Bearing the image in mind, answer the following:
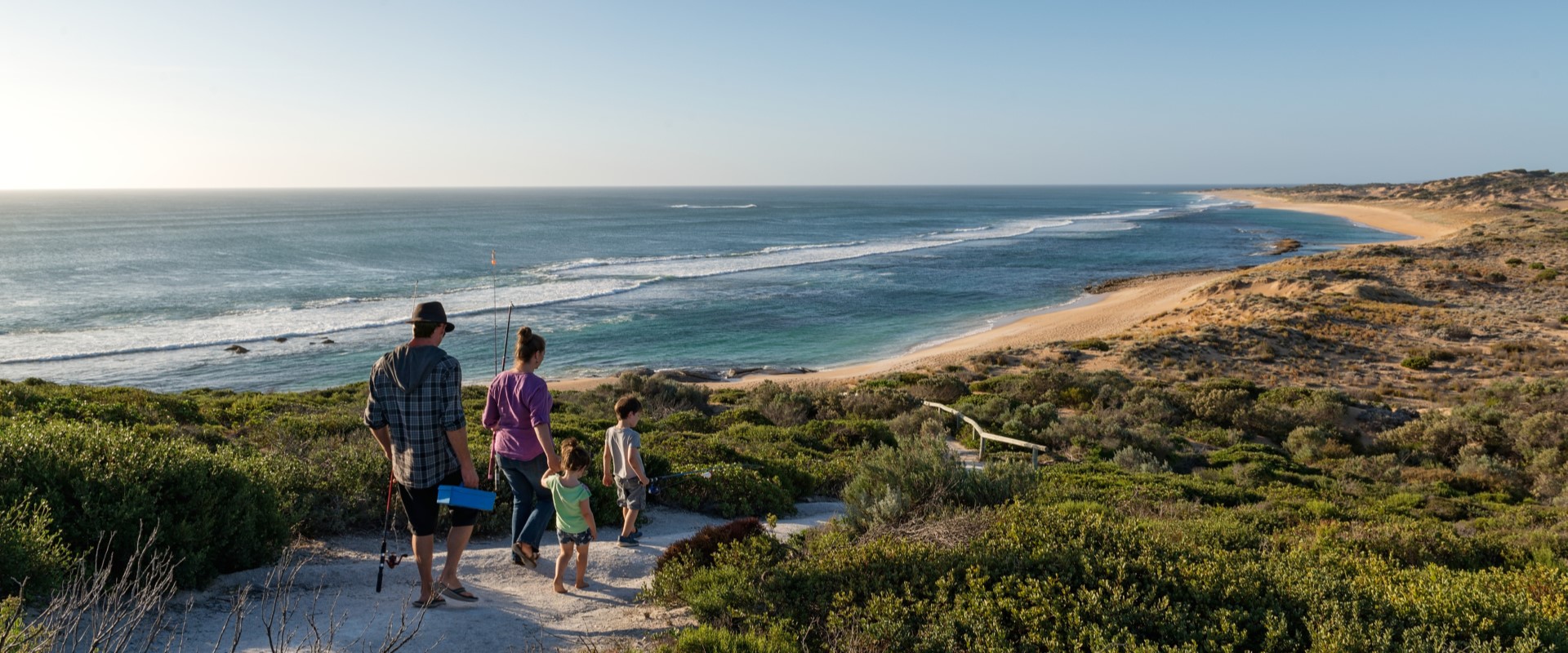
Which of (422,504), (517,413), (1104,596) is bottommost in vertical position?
(1104,596)

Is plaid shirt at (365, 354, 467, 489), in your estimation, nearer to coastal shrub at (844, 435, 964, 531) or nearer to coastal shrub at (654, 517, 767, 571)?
coastal shrub at (654, 517, 767, 571)

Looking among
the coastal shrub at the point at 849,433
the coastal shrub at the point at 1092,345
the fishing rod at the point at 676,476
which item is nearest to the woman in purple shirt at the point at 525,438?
the fishing rod at the point at 676,476

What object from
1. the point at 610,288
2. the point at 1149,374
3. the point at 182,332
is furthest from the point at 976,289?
the point at 182,332

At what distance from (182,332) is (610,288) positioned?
19149 mm

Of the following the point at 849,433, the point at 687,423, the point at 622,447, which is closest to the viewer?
the point at 622,447

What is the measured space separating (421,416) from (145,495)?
82.2 inches

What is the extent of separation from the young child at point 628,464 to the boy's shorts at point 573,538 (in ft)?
2.40

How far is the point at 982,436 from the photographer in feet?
41.5

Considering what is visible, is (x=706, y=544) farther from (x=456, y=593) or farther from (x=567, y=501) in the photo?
(x=456, y=593)

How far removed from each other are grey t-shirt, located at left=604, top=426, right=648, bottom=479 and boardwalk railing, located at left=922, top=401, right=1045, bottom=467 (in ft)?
17.0

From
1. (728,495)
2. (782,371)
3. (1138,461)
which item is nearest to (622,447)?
(728,495)

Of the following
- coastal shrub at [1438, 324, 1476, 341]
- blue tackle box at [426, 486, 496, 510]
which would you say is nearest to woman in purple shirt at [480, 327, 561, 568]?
blue tackle box at [426, 486, 496, 510]

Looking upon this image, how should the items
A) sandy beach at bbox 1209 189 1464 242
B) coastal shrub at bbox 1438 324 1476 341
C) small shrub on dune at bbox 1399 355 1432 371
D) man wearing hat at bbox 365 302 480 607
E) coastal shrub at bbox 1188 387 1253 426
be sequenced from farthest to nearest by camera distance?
1. sandy beach at bbox 1209 189 1464 242
2. coastal shrub at bbox 1438 324 1476 341
3. small shrub on dune at bbox 1399 355 1432 371
4. coastal shrub at bbox 1188 387 1253 426
5. man wearing hat at bbox 365 302 480 607

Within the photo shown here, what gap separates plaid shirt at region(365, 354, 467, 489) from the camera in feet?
16.1
